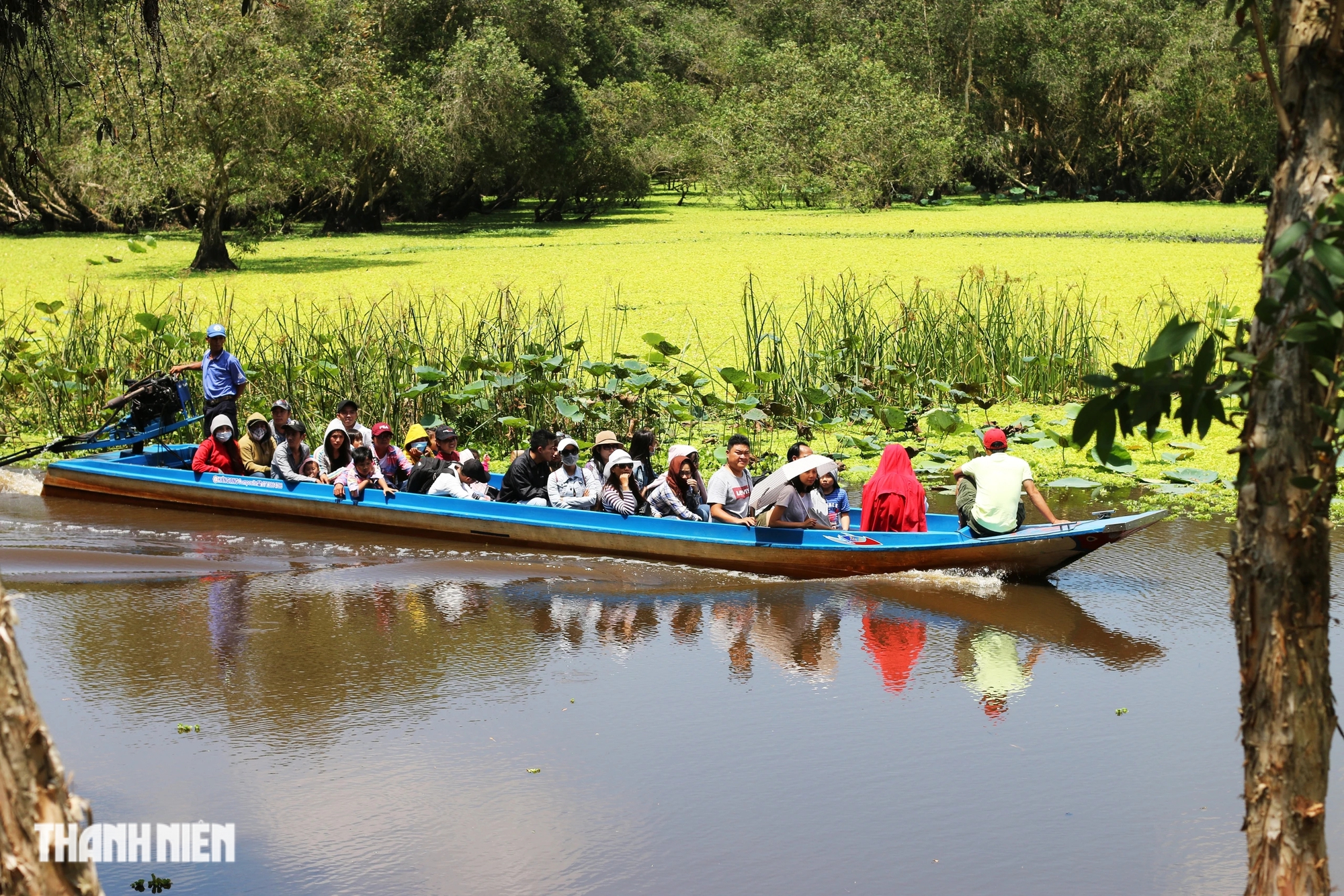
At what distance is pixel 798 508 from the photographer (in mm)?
8742

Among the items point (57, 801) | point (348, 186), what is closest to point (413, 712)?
point (57, 801)

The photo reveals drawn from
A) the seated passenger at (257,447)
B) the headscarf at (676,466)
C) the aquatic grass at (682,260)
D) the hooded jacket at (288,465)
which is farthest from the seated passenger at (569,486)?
the aquatic grass at (682,260)

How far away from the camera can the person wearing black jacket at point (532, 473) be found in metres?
9.74

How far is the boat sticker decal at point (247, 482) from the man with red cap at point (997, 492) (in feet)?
17.2

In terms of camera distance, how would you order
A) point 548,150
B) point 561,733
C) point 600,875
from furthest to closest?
point 548,150 → point 561,733 → point 600,875

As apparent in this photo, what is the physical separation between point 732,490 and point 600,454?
115cm

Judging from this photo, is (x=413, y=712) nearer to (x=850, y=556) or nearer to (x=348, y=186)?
(x=850, y=556)

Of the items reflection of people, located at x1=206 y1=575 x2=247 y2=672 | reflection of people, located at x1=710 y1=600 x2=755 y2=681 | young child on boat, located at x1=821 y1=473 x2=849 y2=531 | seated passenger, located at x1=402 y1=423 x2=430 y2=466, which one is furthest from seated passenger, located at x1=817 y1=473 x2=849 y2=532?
reflection of people, located at x1=206 y1=575 x2=247 y2=672

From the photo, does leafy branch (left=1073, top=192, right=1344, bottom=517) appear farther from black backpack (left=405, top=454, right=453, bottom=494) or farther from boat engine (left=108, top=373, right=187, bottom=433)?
boat engine (left=108, top=373, right=187, bottom=433)

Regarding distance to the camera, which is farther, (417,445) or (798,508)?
(417,445)

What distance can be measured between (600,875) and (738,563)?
13.8ft

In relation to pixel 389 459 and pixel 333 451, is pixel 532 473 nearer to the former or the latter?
pixel 389 459

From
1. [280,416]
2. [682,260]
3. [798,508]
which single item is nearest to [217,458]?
[280,416]

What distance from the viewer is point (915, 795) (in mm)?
5383
